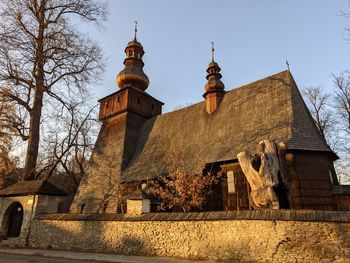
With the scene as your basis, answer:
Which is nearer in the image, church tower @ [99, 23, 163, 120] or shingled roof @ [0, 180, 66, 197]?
shingled roof @ [0, 180, 66, 197]

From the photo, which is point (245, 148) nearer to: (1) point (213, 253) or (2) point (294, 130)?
(2) point (294, 130)

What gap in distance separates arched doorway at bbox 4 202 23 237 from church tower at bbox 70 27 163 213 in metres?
4.15

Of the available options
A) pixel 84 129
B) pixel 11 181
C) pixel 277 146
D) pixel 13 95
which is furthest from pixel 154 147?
pixel 11 181

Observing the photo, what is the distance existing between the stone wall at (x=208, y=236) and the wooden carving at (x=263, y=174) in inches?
37.4

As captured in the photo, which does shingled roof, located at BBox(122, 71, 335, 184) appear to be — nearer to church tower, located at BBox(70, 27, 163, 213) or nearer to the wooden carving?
church tower, located at BBox(70, 27, 163, 213)

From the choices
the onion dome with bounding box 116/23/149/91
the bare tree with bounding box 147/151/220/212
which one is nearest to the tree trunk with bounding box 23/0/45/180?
the onion dome with bounding box 116/23/149/91

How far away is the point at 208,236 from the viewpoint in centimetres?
954

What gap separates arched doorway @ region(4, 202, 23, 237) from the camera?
49.4 feet

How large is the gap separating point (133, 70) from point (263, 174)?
59.2 feet

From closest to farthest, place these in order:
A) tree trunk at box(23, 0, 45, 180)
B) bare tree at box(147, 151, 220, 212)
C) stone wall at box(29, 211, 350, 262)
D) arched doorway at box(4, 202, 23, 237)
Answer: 1. stone wall at box(29, 211, 350, 262)
2. bare tree at box(147, 151, 220, 212)
3. arched doorway at box(4, 202, 23, 237)
4. tree trunk at box(23, 0, 45, 180)

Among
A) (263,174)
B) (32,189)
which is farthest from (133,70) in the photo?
(263,174)

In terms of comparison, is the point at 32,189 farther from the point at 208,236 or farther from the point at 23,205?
the point at 208,236

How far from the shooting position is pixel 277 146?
34.4 ft

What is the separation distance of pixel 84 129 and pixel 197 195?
41.5 ft
